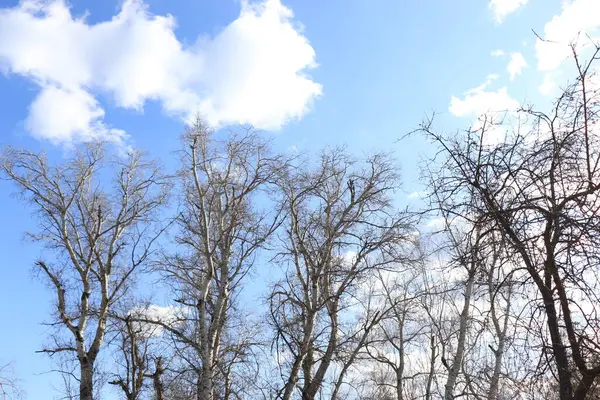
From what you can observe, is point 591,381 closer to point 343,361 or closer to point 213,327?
point 343,361

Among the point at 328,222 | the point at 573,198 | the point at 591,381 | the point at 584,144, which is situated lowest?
the point at 591,381

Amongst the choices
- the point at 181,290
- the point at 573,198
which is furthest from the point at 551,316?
the point at 181,290

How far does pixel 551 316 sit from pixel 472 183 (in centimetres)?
144

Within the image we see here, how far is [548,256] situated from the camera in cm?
498

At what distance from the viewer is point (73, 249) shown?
1747 cm

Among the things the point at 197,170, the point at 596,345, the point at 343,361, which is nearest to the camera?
the point at 596,345

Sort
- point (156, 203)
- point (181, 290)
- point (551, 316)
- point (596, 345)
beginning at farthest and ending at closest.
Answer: point (156, 203)
point (181, 290)
point (551, 316)
point (596, 345)

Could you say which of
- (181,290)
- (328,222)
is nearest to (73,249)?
(181,290)

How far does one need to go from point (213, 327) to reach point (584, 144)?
33.5 ft

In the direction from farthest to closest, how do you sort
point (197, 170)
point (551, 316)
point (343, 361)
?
1. point (197, 170)
2. point (343, 361)
3. point (551, 316)

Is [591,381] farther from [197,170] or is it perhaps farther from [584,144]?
[197,170]

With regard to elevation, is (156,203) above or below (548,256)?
above

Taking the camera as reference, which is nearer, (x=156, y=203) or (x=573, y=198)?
(x=573, y=198)

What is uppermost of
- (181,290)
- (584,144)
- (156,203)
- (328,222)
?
(156,203)
